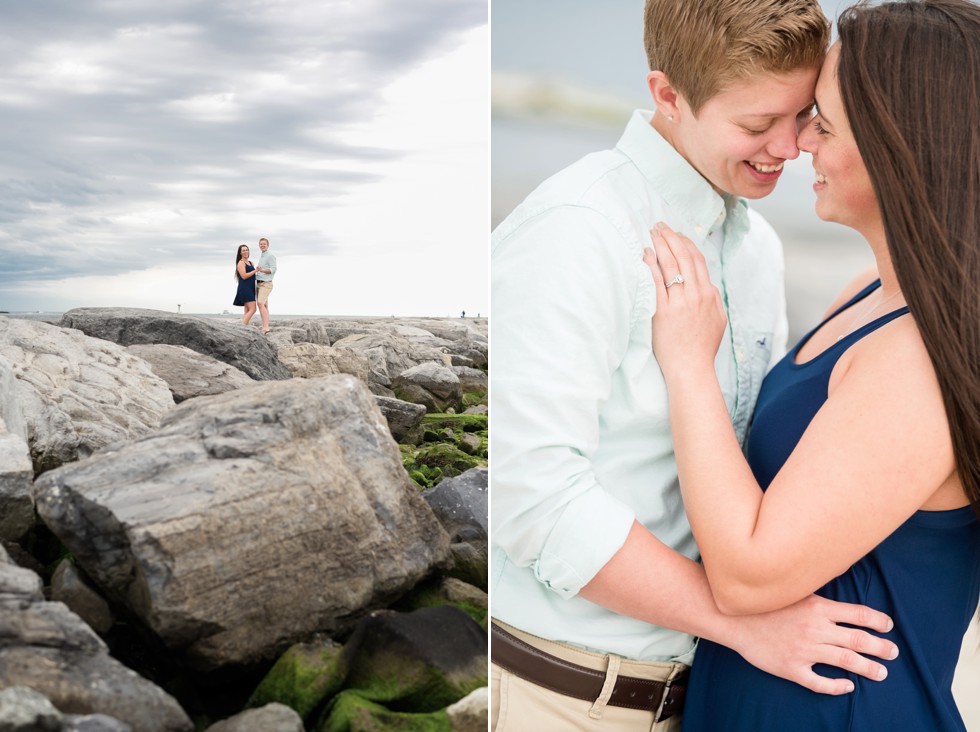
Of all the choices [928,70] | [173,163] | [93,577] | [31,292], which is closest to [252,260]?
[173,163]

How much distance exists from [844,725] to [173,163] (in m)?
1.68

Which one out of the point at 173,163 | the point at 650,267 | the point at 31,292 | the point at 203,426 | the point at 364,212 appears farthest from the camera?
the point at 364,212

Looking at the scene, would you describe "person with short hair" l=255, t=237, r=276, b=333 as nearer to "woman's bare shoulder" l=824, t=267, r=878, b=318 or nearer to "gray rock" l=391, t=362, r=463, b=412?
"gray rock" l=391, t=362, r=463, b=412

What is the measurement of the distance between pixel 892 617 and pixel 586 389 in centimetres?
57

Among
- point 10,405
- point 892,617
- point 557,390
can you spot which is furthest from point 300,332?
point 892,617

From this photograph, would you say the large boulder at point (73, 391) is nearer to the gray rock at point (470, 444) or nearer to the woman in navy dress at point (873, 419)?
the gray rock at point (470, 444)

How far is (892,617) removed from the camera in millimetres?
1258

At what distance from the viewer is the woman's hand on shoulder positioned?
1.28 metres

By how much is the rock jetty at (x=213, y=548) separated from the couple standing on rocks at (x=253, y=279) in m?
0.08

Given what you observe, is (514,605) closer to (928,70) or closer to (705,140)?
(705,140)

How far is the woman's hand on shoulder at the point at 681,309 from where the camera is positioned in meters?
1.28

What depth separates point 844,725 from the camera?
1.23m

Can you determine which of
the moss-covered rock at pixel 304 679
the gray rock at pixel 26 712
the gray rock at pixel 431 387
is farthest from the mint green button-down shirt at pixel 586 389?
the gray rock at pixel 431 387

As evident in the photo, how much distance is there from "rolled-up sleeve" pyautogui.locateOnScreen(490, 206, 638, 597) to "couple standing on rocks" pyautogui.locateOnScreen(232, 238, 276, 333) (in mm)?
932
